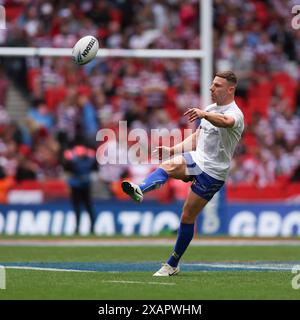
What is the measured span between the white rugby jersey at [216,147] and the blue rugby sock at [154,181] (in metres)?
0.48

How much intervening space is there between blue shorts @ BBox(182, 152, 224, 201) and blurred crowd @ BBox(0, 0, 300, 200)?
10887 millimetres

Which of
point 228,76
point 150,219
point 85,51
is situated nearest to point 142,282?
point 228,76

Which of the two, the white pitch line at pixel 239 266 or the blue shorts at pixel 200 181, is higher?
the blue shorts at pixel 200 181

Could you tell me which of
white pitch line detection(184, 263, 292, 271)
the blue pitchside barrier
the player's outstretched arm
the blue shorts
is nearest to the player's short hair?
the player's outstretched arm

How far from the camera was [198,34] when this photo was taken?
1069 inches

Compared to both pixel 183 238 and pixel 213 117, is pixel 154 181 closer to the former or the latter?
pixel 183 238

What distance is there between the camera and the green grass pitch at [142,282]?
9586mm

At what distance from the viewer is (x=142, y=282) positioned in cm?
1080

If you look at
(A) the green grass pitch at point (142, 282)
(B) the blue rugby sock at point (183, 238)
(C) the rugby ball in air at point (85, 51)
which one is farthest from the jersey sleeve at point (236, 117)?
(C) the rugby ball in air at point (85, 51)

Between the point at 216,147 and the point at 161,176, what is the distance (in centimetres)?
78

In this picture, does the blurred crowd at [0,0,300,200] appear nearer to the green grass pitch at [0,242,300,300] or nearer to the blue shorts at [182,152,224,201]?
the green grass pitch at [0,242,300,300]

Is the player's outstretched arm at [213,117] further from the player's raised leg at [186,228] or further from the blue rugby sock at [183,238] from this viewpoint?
the blue rugby sock at [183,238]
